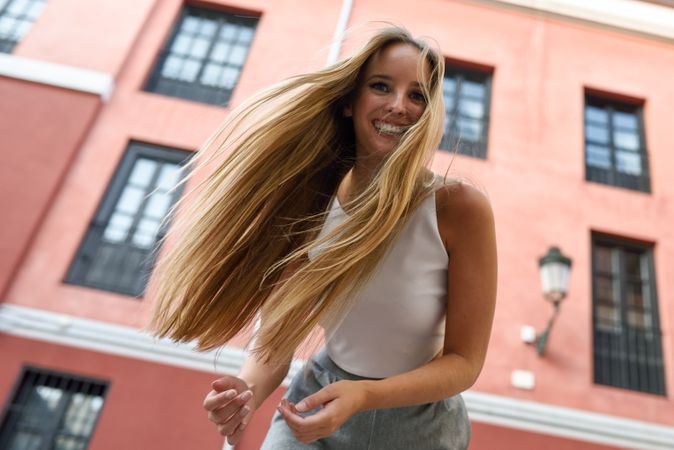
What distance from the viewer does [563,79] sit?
8477 millimetres

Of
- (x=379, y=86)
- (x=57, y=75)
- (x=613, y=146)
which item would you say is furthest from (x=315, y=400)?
(x=613, y=146)

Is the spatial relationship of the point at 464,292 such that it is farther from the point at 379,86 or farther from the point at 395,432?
the point at 379,86

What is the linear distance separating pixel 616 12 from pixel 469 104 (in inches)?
128

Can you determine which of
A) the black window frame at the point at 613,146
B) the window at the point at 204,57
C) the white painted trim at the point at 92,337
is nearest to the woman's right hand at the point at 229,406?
the white painted trim at the point at 92,337

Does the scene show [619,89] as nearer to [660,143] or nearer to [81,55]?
[660,143]

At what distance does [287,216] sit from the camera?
1669mm

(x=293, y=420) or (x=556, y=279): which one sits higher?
(x=556, y=279)

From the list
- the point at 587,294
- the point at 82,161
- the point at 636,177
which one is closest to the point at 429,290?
the point at 587,294

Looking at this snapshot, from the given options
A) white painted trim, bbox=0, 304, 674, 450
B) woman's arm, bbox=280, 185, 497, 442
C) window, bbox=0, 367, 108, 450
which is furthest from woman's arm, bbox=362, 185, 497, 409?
window, bbox=0, 367, 108, 450

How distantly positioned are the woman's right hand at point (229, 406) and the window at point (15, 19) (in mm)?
8552

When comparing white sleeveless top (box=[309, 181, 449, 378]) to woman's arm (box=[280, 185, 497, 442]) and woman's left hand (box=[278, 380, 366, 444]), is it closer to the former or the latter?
woman's arm (box=[280, 185, 497, 442])

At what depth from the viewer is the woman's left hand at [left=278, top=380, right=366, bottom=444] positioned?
3.34 ft

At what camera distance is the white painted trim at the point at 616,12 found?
897cm

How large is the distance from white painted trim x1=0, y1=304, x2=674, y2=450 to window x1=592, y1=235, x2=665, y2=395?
0.65 m
